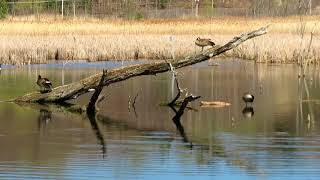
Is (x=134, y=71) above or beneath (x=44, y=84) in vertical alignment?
above

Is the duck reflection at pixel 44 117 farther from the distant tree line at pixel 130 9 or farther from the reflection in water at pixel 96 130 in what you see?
the distant tree line at pixel 130 9

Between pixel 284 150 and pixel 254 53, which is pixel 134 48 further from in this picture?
pixel 284 150

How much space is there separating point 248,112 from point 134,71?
1981mm

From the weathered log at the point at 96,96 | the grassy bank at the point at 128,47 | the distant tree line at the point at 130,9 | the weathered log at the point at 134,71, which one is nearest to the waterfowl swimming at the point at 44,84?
the weathered log at the point at 134,71

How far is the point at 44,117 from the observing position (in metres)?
13.3

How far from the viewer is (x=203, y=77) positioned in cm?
2005

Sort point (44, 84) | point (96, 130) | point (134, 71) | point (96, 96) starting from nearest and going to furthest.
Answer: point (96, 130)
point (134, 71)
point (96, 96)
point (44, 84)

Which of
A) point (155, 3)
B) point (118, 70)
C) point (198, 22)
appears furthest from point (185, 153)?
point (155, 3)

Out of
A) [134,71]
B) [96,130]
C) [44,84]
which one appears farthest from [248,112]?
[44,84]

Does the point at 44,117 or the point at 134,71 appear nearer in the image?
the point at 134,71

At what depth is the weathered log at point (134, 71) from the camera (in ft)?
41.3

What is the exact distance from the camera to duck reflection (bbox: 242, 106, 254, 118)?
1344 centimetres

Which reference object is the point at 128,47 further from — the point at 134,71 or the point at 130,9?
the point at 130,9

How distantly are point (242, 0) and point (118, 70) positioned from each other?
41031 millimetres
